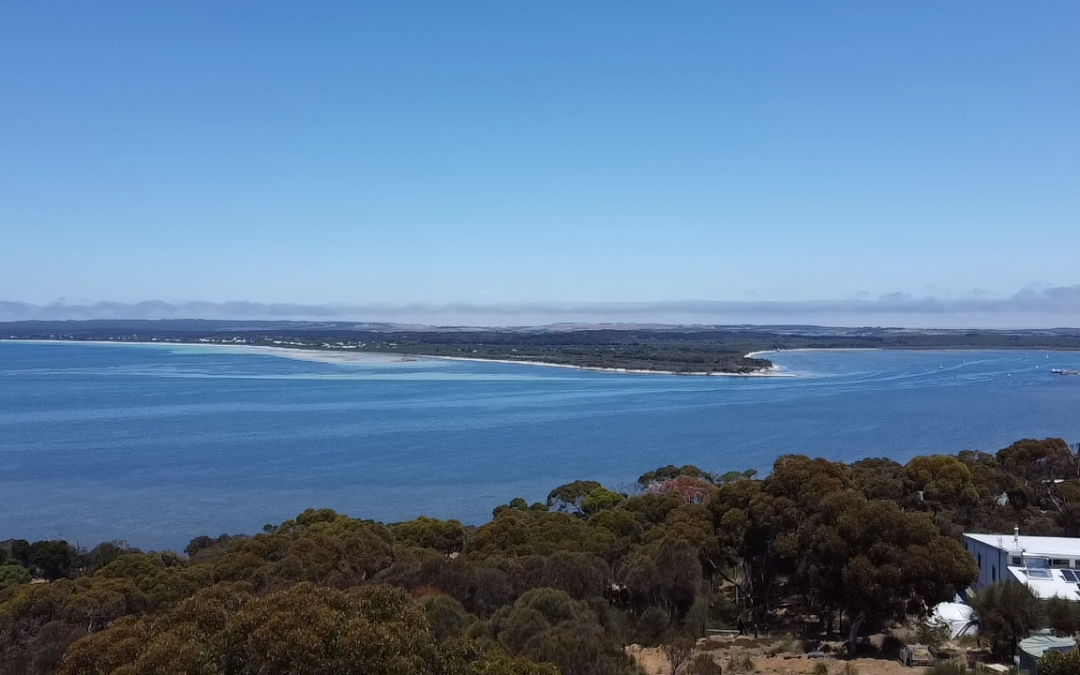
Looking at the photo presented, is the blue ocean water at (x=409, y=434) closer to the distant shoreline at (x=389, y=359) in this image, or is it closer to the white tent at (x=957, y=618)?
the distant shoreline at (x=389, y=359)

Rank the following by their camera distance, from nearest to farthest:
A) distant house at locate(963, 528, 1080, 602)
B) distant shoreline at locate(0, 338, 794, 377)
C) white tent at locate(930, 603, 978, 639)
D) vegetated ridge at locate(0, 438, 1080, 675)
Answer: vegetated ridge at locate(0, 438, 1080, 675)
white tent at locate(930, 603, 978, 639)
distant house at locate(963, 528, 1080, 602)
distant shoreline at locate(0, 338, 794, 377)

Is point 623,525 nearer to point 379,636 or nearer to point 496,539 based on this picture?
point 496,539

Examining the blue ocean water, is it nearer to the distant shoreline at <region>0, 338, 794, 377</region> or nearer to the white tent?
the distant shoreline at <region>0, 338, 794, 377</region>

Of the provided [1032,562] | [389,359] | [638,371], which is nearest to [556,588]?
[1032,562]

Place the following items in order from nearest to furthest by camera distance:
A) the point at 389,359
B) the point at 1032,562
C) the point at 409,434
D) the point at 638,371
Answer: the point at 1032,562 → the point at 409,434 → the point at 638,371 → the point at 389,359

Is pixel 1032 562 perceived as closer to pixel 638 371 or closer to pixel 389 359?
pixel 638 371

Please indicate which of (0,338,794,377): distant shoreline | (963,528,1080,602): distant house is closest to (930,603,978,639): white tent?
(963,528,1080,602): distant house
